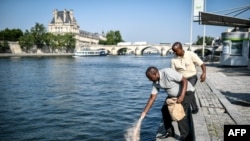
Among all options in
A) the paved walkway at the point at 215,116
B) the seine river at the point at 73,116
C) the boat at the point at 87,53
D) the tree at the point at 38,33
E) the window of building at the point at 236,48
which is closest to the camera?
the paved walkway at the point at 215,116

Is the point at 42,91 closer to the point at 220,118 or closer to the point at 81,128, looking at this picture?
the point at 81,128

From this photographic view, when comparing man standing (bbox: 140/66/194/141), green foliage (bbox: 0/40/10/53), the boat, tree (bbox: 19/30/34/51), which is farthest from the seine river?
tree (bbox: 19/30/34/51)

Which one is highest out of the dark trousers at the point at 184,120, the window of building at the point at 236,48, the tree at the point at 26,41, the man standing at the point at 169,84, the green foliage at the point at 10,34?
the green foliage at the point at 10,34

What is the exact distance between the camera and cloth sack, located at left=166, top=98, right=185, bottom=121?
5594mm

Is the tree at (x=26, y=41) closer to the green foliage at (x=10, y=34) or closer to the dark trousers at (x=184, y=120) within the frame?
the green foliage at (x=10, y=34)

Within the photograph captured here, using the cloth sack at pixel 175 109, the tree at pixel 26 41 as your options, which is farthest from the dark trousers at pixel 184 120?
the tree at pixel 26 41

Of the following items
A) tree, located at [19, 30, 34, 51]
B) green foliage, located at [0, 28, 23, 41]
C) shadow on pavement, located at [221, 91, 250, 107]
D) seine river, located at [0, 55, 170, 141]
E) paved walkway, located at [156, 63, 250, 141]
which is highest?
green foliage, located at [0, 28, 23, 41]

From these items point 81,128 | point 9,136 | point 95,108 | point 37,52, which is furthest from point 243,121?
point 37,52

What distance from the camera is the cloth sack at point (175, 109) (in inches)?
220

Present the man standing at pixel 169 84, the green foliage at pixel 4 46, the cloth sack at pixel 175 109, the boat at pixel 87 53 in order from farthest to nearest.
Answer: the boat at pixel 87 53 < the green foliage at pixel 4 46 < the cloth sack at pixel 175 109 < the man standing at pixel 169 84

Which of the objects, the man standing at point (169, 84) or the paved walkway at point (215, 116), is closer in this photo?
the man standing at point (169, 84)

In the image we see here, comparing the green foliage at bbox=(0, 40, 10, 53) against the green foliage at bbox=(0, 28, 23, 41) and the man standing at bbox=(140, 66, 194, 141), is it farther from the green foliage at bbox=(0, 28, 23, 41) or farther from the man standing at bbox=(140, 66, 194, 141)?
the man standing at bbox=(140, 66, 194, 141)

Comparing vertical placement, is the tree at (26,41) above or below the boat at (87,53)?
above

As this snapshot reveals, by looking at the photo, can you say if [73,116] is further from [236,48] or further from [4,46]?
[4,46]
